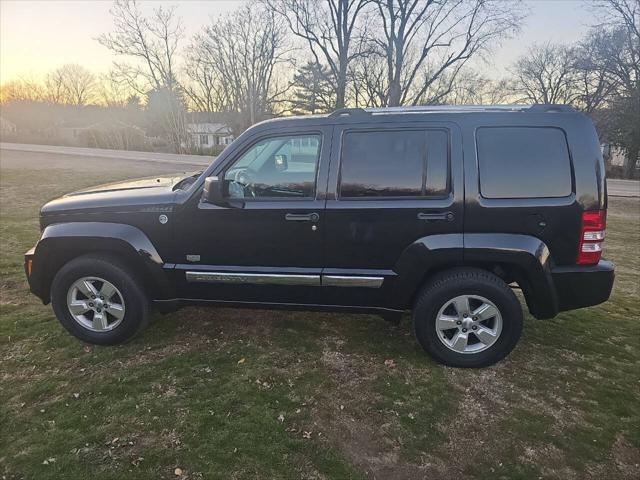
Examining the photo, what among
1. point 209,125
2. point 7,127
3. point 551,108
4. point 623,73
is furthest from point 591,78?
point 7,127

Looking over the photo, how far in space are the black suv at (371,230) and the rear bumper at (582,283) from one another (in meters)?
0.01

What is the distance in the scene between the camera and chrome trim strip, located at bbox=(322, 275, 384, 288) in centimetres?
332

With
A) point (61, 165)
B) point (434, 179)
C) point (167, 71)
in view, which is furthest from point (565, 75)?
point (434, 179)

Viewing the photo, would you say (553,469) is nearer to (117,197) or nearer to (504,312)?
(504,312)

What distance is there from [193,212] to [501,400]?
8.71 feet

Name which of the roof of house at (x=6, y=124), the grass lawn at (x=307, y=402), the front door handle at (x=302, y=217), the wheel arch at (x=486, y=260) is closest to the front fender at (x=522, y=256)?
the wheel arch at (x=486, y=260)

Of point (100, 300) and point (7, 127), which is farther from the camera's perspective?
point (7, 127)

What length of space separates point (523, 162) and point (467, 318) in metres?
1.22

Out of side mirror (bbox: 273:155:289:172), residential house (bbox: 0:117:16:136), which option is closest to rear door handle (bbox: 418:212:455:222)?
side mirror (bbox: 273:155:289:172)

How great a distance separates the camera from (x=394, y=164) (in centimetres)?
322

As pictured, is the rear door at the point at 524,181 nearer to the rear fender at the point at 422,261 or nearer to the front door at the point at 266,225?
the rear fender at the point at 422,261

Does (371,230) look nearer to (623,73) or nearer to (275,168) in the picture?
(275,168)

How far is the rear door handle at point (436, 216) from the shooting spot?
3.14 metres

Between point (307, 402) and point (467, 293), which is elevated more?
point (467, 293)
